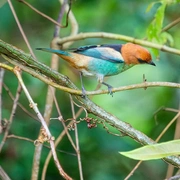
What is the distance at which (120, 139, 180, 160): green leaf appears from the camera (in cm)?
102

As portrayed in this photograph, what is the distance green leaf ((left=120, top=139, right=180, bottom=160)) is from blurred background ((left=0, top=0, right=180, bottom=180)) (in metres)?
1.52

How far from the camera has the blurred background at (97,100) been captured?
2717 mm

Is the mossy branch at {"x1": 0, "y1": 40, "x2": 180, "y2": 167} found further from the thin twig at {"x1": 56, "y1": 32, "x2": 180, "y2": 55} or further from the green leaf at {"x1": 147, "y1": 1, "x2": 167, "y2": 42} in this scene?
the green leaf at {"x1": 147, "y1": 1, "x2": 167, "y2": 42}

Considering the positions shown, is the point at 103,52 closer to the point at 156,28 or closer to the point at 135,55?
the point at 135,55

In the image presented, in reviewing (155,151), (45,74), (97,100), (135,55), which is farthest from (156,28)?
(97,100)

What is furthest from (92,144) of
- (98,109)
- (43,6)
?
(98,109)

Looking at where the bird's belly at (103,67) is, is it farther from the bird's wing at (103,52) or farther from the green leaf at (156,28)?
the green leaf at (156,28)

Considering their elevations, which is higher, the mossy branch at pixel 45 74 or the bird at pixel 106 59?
the bird at pixel 106 59

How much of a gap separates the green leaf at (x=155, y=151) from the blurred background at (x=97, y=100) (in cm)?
152

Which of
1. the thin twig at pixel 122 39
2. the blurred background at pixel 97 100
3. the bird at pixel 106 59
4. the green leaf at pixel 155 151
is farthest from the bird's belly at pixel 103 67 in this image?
the green leaf at pixel 155 151

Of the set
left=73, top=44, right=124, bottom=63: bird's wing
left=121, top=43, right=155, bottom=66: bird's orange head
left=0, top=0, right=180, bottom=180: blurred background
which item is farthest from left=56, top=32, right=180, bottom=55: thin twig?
left=0, top=0, right=180, bottom=180: blurred background

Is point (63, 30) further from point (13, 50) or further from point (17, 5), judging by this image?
point (13, 50)

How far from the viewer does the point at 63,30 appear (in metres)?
3.55

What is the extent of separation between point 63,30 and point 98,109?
1.99m
